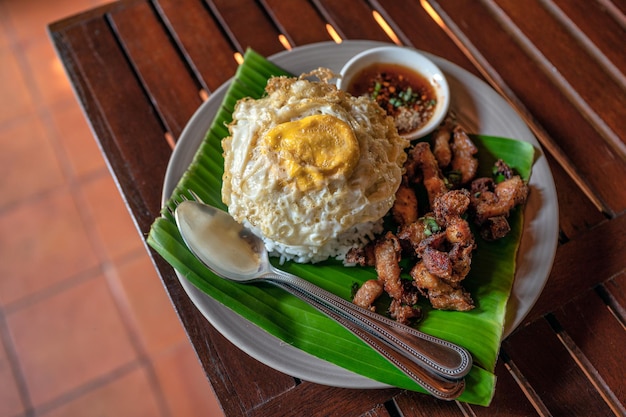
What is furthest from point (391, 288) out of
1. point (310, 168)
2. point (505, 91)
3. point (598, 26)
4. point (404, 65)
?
point (598, 26)

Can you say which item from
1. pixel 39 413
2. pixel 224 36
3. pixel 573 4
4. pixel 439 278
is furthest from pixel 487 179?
pixel 39 413

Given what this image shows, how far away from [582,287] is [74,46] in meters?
2.89

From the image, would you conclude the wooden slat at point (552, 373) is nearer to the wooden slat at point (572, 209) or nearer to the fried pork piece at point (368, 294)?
the wooden slat at point (572, 209)

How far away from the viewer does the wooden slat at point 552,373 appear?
7.68 feet

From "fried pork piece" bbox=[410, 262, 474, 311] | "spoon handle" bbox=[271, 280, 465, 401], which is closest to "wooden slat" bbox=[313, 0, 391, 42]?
"fried pork piece" bbox=[410, 262, 474, 311]

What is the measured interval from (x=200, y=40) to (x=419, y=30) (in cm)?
124

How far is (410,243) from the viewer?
242 centimetres

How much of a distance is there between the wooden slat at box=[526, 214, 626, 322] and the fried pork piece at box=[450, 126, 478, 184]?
554 mm

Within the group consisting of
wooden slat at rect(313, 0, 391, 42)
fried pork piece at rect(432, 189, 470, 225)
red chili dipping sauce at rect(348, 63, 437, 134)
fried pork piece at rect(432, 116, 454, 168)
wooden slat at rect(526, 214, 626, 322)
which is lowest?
wooden slat at rect(526, 214, 626, 322)

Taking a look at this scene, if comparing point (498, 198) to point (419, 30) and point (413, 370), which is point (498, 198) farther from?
point (419, 30)

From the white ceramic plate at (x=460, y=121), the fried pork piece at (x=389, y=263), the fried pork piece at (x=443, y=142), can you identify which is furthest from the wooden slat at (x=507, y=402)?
the fried pork piece at (x=443, y=142)

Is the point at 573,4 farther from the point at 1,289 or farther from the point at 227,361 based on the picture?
the point at 1,289

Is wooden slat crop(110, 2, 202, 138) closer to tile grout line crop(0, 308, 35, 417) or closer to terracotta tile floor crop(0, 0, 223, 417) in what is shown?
terracotta tile floor crop(0, 0, 223, 417)

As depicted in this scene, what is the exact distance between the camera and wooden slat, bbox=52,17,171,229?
109 inches
